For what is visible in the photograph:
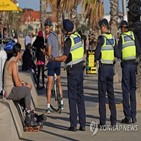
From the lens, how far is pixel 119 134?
9438mm

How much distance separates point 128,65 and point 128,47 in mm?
349

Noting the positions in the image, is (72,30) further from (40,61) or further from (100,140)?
(40,61)

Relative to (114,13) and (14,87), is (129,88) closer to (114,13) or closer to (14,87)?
(14,87)

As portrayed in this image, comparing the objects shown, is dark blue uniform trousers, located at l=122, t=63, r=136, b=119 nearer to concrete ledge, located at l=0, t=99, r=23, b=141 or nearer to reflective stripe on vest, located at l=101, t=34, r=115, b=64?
reflective stripe on vest, located at l=101, t=34, r=115, b=64

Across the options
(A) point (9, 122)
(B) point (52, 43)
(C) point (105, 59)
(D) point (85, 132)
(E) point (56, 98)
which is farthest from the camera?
(E) point (56, 98)

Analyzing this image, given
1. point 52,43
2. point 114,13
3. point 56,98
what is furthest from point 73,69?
point 114,13

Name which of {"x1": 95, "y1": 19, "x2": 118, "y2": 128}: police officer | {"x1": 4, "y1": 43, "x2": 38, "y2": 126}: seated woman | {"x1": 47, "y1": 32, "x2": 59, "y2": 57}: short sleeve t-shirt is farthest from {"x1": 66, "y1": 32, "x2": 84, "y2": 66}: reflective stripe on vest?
{"x1": 47, "y1": 32, "x2": 59, "y2": 57}: short sleeve t-shirt

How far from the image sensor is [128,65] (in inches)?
409

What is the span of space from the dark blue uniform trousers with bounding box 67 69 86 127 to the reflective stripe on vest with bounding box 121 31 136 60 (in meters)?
1.09

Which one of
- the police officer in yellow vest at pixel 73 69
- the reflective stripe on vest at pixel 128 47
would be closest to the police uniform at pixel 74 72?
the police officer in yellow vest at pixel 73 69

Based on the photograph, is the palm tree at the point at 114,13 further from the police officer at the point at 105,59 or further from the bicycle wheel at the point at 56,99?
the police officer at the point at 105,59

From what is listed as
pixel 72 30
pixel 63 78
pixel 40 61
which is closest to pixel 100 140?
pixel 72 30

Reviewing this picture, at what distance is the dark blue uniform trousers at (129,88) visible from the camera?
10.4 m

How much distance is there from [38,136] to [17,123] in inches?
18.3
